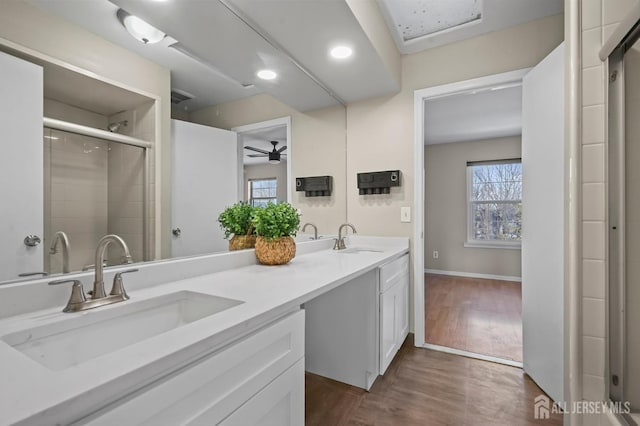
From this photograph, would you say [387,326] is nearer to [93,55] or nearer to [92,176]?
[92,176]

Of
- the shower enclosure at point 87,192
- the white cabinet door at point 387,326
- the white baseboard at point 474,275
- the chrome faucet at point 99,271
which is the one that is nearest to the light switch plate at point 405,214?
the white cabinet door at point 387,326

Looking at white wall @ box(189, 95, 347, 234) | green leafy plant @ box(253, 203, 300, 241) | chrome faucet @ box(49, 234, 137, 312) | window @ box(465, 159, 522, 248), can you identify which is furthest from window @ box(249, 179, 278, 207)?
window @ box(465, 159, 522, 248)

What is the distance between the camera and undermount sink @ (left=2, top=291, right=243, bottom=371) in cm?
69

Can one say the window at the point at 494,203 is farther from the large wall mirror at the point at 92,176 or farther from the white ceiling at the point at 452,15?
the large wall mirror at the point at 92,176

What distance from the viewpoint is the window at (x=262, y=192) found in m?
1.54

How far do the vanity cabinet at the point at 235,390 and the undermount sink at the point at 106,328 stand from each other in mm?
185

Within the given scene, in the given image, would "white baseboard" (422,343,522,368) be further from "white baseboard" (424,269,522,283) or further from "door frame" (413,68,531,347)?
"white baseboard" (424,269,522,283)

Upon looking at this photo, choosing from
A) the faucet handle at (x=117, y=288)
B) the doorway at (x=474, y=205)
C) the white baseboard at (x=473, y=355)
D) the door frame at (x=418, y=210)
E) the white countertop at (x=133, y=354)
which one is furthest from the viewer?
the doorway at (x=474, y=205)

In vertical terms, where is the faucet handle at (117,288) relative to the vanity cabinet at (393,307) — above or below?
above

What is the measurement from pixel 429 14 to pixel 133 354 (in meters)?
2.42

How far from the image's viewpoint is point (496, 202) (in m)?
4.89

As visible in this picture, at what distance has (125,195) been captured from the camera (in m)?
1.00

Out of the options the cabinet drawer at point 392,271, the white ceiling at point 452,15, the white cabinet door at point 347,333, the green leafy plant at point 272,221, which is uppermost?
the white ceiling at point 452,15

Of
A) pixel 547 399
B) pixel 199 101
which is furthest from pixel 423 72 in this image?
pixel 547 399
